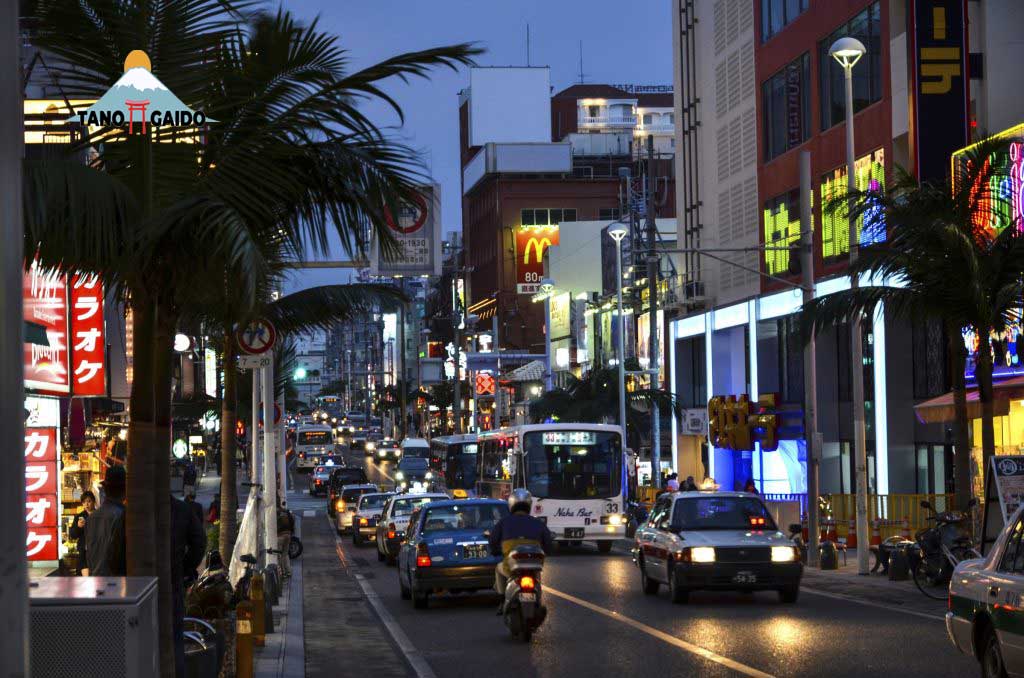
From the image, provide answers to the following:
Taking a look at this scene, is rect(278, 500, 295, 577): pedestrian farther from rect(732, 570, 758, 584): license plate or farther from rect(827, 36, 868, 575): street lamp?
rect(827, 36, 868, 575): street lamp

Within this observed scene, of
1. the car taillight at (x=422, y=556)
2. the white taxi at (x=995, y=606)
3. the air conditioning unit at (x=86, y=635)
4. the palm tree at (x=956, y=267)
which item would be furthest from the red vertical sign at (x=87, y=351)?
the air conditioning unit at (x=86, y=635)

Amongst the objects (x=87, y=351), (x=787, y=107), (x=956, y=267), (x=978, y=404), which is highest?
(x=787, y=107)

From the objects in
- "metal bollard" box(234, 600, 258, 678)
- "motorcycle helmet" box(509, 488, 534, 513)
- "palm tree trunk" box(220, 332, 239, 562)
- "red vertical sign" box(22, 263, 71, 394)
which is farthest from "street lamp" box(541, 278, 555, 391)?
"metal bollard" box(234, 600, 258, 678)

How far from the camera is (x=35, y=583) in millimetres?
8719

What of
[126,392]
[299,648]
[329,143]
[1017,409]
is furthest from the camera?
[126,392]

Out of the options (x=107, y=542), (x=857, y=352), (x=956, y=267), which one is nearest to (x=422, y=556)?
(x=956, y=267)

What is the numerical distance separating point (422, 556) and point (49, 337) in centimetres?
659

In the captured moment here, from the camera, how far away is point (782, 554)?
75.8ft

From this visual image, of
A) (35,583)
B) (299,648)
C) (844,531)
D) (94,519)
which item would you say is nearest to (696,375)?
(844,531)

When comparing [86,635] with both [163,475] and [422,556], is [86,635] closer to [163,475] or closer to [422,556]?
[163,475]

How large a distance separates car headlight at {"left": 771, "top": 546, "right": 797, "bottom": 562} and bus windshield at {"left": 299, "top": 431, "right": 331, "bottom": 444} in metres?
88.3

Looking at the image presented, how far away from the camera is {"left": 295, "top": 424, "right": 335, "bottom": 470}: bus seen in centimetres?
10744

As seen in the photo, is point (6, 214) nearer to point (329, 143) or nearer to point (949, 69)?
point (329, 143)

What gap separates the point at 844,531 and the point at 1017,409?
20.7 feet
